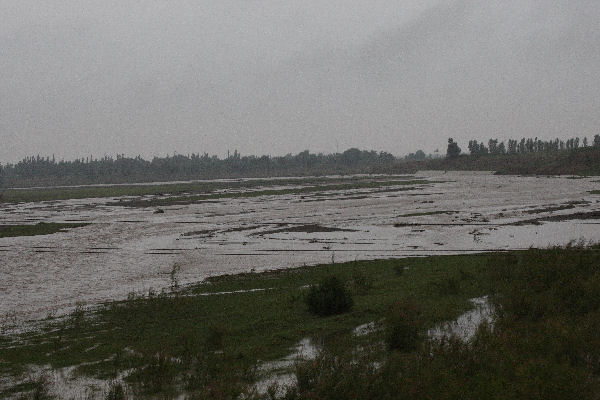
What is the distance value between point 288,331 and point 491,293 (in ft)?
23.0

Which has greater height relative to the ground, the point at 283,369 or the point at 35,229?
the point at 283,369

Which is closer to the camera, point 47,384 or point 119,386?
point 119,386

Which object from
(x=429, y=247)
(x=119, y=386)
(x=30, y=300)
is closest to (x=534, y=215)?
(x=429, y=247)

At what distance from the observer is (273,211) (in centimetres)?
5394

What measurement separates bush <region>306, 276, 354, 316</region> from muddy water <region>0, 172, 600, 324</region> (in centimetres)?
853

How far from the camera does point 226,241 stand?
34.9 metres

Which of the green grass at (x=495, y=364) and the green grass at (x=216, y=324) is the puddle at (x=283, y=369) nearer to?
the green grass at (x=216, y=324)

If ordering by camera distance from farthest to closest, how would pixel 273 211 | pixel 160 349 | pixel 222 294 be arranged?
pixel 273 211
pixel 222 294
pixel 160 349

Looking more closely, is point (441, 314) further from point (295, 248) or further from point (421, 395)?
point (295, 248)

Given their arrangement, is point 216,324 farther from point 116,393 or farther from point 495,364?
point 495,364

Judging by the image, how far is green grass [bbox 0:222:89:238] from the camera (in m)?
40.7

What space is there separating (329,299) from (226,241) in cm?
2017

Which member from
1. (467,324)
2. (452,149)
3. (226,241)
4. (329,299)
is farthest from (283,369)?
(452,149)

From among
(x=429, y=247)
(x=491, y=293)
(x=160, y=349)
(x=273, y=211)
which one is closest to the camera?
(x=160, y=349)
